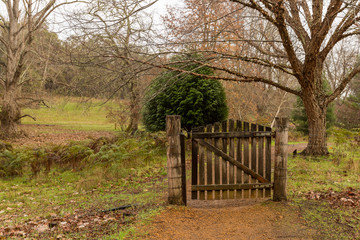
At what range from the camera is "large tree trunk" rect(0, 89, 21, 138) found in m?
17.3

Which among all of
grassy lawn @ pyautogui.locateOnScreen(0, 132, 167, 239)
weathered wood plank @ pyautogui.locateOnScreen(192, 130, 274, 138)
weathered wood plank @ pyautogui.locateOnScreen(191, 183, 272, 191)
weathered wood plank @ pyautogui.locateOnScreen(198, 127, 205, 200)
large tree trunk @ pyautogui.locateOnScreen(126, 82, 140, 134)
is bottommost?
grassy lawn @ pyautogui.locateOnScreen(0, 132, 167, 239)

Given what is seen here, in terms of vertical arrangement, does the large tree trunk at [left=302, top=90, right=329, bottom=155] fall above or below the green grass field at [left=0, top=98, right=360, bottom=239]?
above

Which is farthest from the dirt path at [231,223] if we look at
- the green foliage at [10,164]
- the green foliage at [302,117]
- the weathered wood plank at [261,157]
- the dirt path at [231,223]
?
the green foliage at [302,117]

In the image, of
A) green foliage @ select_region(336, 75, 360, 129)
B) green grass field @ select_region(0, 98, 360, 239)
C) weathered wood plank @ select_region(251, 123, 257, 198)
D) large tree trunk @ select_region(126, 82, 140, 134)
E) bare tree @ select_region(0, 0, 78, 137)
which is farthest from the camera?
green foliage @ select_region(336, 75, 360, 129)

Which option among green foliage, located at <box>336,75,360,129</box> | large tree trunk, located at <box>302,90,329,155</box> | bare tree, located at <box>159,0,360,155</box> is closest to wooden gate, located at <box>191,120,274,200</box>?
bare tree, located at <box>159,0,360,155</box>

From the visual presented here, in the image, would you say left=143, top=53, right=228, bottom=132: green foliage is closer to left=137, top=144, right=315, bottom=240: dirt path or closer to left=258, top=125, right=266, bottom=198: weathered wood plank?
left=258, top=125, right=266, bottom=198: weathered wood plank

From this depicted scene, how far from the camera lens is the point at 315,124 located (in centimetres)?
962

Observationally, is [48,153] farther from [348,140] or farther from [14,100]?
[348,140]

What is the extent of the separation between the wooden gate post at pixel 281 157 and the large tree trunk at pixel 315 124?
4.68 metres

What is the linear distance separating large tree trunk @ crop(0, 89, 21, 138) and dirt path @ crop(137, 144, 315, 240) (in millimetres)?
16158

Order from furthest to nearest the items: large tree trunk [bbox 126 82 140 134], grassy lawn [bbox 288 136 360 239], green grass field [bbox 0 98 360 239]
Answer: large tree trunk [bbox 126 82 140 134] < green grass field [bbox 0 98 360 239] < grassy lawn [bbox 288 136 360 239]

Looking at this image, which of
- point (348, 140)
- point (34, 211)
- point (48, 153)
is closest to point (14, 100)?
point (48, 153)

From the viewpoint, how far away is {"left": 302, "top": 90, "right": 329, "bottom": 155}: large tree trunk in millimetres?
9469

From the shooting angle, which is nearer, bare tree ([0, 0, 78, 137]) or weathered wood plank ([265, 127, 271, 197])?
weathered wood plank ([265, 127, 271, 197])
